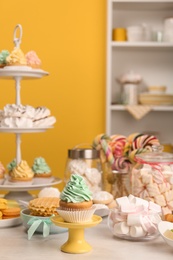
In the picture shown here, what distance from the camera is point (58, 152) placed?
338 cm

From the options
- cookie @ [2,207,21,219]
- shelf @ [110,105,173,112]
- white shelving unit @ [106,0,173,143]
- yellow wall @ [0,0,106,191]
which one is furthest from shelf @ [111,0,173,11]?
cookie @ [2,207,21,219]

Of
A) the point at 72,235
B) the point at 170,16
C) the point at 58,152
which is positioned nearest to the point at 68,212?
the point at 72,235

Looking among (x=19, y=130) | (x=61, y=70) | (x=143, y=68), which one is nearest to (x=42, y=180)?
(x=19, y=130)

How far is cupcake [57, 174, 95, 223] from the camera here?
→ 3.74 ft

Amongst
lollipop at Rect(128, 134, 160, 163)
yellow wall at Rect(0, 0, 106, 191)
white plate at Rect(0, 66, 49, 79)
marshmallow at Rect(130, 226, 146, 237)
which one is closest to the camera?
marshmallow at Rect(130, 226, 146, 237)

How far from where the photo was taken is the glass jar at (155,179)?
4.71 ft

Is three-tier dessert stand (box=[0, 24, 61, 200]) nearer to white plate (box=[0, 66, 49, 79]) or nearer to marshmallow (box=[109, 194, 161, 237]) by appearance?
white plate (box=[0, 66, 49, 79])

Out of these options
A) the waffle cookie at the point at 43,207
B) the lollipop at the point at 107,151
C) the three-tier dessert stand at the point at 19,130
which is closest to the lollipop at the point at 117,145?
the lollipop at the point at 107,151

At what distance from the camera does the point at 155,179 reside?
4.72 feet

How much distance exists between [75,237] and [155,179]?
0.36m

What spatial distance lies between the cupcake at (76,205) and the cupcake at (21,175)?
0.70 meters

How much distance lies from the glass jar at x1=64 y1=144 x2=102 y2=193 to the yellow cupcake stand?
18.7 inches

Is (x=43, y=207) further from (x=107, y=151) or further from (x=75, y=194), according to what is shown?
(x=107, y=151)

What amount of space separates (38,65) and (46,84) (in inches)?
53.5
